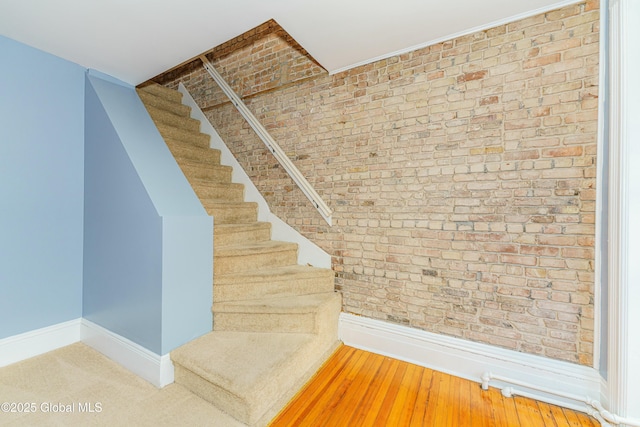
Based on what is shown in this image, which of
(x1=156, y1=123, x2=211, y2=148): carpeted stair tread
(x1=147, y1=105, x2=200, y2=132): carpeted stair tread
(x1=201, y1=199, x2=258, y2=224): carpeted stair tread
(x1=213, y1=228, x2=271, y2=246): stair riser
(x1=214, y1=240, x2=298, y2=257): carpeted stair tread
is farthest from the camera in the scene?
(x1=147, y1=105, x2=200, y2=132): carpeted stair tread

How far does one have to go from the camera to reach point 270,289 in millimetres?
2369

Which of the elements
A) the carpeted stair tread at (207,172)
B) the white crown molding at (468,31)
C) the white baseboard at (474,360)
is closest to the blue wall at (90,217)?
the carpeted stair tread at (207,172)

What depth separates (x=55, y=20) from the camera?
6.03ft

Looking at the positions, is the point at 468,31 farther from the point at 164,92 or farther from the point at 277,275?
the point at 164,92

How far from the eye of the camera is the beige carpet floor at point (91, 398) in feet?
5.09

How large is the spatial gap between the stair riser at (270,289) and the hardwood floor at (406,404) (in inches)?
25.7

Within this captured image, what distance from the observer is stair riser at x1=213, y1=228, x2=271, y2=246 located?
2590 millimetres

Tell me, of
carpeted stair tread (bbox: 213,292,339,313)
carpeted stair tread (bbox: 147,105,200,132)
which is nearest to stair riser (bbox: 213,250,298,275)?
carpeted stair tread (bbox: 213,292,339,313)

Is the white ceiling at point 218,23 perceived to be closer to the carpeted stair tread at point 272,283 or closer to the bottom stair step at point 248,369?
the carpeted stair tread at point 272,283

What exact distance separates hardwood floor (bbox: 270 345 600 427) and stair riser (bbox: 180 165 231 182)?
231 centimetres

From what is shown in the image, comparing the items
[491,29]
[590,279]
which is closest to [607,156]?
[590,279]

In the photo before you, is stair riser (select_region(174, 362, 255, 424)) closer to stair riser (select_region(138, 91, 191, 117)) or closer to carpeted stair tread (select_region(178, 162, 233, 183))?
carpeted stair tread (select_region(178, 162, 233, 183))

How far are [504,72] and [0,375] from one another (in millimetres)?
4100

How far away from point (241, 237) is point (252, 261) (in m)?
0.39
